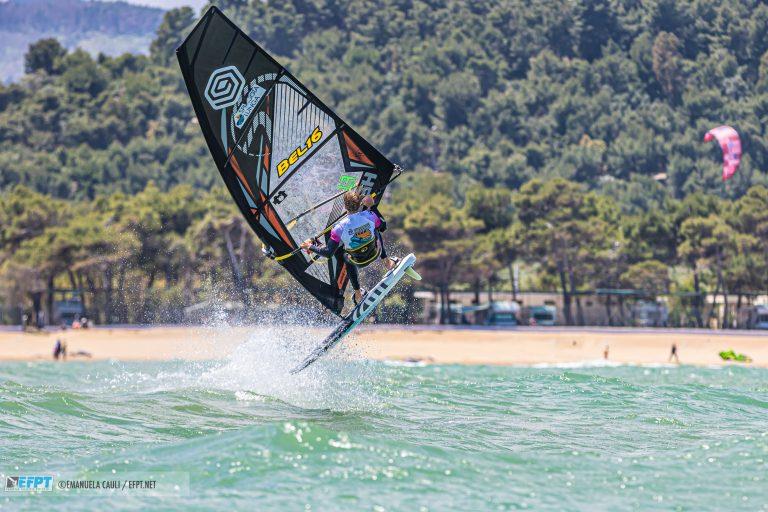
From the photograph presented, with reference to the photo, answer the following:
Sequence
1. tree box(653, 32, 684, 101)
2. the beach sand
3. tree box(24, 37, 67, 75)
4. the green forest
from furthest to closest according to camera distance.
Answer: tree box(24, 37, 67, 75), tree box(653, 32, 684, 101), the green forest, the beach sand

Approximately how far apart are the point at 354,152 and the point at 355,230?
4.84 ft

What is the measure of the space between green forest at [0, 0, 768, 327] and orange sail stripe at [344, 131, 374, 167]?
121 feet

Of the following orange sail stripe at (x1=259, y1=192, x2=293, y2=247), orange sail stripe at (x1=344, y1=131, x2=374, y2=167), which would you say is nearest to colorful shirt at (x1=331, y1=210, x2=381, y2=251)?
orange sail stripe at (x1=344, y1=131, x2=374, y2=167)

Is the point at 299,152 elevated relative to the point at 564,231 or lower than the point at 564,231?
lower

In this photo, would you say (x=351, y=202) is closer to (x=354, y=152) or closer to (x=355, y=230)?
(x=355, y=230)

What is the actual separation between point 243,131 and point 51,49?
141 meters

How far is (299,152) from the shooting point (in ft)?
43.8

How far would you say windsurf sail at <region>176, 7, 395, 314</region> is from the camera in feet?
42.8

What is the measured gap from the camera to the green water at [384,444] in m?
8.87

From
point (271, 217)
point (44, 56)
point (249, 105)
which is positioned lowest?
point (271, 217)

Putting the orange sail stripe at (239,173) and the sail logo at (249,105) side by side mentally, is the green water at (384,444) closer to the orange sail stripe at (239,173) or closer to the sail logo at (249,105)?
the orange sail stripe at (239,173)

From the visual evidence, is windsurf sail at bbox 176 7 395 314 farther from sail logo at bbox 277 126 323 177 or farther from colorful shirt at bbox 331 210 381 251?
colorful shirt at bbox 331 210 381 251

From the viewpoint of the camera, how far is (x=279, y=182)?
13344 millimetres

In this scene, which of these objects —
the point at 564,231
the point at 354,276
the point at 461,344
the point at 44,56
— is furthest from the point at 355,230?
the point at 44,56
